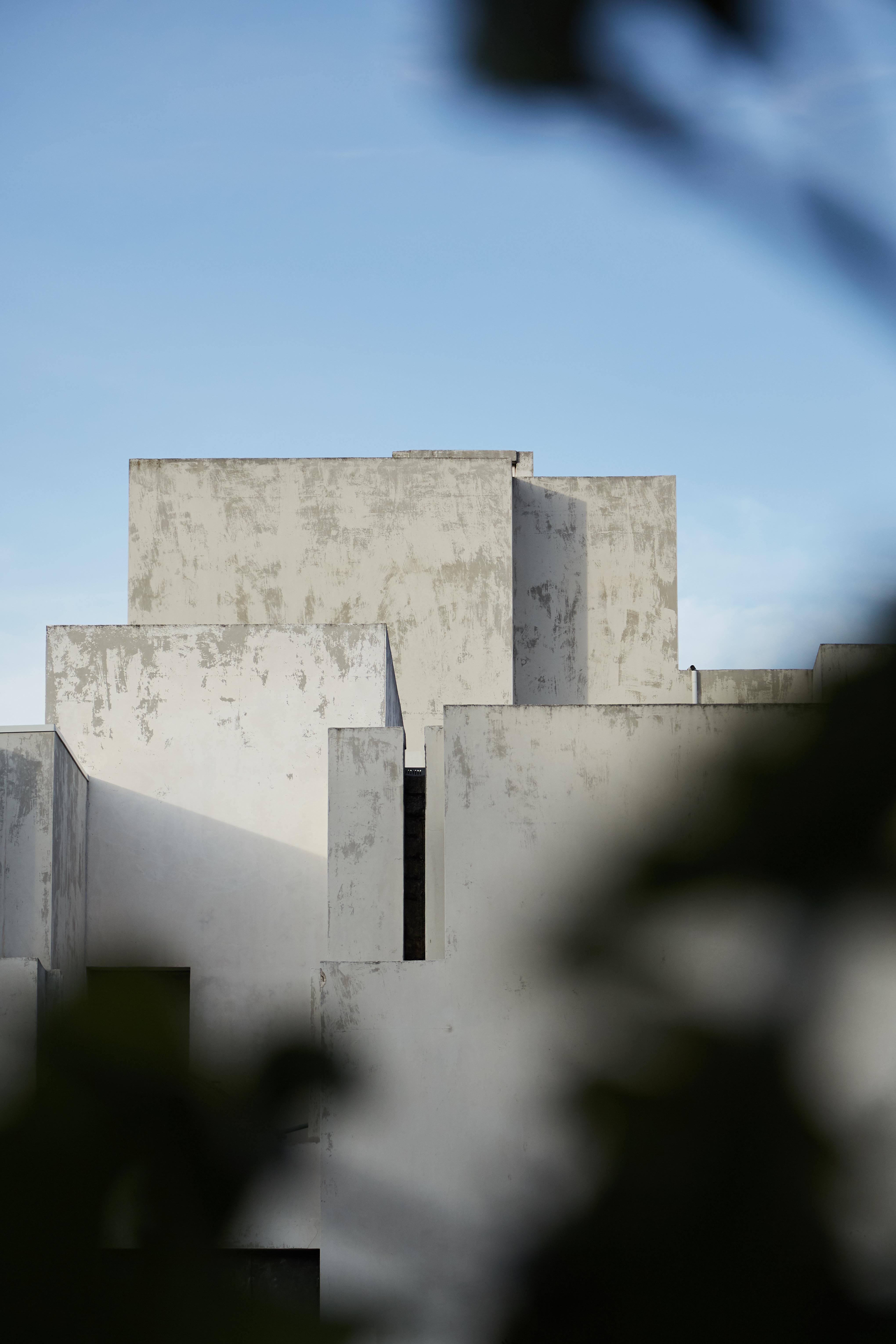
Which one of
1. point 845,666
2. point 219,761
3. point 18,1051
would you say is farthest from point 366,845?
point 845,666

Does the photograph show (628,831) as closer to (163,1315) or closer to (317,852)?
(163,1315)

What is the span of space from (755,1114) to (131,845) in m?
12.9

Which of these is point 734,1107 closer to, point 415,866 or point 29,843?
point 415,866

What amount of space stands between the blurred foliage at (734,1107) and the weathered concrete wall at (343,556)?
57.2ft

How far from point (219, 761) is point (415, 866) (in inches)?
146

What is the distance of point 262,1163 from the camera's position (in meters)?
0.57

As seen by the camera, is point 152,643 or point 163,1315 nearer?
point 163,1315

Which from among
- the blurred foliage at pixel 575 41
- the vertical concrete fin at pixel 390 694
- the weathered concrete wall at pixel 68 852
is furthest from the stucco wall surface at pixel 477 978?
the blurred foliage at pixel 575 41

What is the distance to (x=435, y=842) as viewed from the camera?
8695 mm

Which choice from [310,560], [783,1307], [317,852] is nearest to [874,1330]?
[783,1307]

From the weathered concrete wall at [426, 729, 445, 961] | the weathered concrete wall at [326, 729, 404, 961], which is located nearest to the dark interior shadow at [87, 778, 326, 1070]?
the weathered concrete wall at [326, 729, 404, 961]

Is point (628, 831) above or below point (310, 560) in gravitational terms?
below

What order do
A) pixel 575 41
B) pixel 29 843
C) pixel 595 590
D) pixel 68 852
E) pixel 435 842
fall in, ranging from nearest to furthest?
pixel 575 41
pixel 435 842
pixel 29 843
pixel 68 852
pixel 595 590

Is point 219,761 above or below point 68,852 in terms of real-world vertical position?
above
